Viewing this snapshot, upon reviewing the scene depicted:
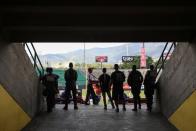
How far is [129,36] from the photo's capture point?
11.4m

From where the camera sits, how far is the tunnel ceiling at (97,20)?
8.66m

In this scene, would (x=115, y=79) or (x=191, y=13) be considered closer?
(x=191, y=13)

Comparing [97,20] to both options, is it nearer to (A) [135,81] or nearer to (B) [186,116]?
(B) [186,116]

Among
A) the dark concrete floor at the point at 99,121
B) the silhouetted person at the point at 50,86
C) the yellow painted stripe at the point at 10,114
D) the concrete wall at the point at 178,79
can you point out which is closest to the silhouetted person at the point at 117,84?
the dark concrete floor at the point at 99,121

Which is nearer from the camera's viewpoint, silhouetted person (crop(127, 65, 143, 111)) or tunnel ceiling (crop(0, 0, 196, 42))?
tunnel ceiling (crop(0, 0, 196, 42))

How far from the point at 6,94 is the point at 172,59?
5.43 meters

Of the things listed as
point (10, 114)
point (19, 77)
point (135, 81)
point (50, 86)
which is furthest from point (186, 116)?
point (50, 86)

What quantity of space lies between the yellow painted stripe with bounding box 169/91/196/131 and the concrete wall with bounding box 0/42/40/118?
4421mm

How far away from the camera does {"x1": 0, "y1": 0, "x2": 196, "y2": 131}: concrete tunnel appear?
8914 mm

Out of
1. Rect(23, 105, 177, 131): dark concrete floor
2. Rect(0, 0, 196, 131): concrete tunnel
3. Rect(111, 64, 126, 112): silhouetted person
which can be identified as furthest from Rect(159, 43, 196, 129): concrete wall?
Rect(111, 64, 126, 112): silhouetted person

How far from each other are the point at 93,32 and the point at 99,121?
3.15 meters

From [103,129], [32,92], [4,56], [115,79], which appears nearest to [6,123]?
[4,56]

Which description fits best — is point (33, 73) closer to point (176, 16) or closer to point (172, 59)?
point (172, 59)

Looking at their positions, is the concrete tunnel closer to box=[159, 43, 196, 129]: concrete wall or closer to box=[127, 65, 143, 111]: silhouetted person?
box=[159, 43, 196, 129]: concrete wall
